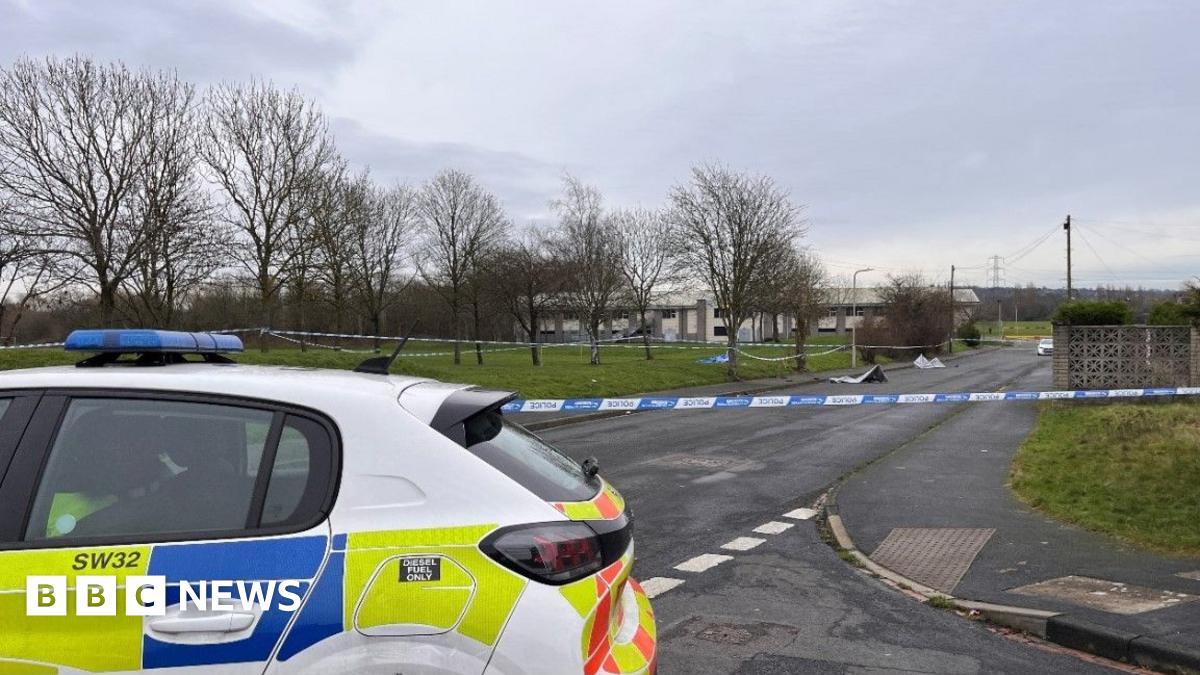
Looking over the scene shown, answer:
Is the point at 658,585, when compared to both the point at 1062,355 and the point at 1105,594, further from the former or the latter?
the point at 1062,355

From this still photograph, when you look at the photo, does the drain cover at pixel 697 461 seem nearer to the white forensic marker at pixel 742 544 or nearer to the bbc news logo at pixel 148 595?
the white forensic marker at pixel 742 544

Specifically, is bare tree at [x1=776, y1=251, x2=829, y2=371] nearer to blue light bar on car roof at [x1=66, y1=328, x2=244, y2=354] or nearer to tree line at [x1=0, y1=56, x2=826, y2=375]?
tree line at [x1=0, y1=56, x2=826, y2=375]

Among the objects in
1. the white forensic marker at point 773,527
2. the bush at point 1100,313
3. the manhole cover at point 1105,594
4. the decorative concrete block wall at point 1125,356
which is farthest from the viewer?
the bush at point 1100,313

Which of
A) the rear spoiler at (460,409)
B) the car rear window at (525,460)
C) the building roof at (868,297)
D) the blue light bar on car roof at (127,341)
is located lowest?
the car rear window at (525,460)

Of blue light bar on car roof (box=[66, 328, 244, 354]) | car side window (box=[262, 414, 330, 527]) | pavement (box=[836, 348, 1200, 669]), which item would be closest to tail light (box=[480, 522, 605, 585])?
car side window (box=[262, 414, 330, 527])

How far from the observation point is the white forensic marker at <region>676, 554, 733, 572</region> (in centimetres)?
673

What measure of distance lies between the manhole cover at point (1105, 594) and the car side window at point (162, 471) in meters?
5.10

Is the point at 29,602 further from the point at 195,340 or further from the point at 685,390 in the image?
the point at 685,390

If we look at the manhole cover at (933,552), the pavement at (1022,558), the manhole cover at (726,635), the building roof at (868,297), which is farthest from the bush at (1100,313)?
the building roof at (868,297)

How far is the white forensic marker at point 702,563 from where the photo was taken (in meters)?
6.73

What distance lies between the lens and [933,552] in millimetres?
7148

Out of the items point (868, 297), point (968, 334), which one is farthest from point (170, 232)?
point (868, 297)

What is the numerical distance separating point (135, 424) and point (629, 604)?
168 centimetres

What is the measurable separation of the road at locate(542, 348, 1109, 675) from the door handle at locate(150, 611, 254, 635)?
292 cm
